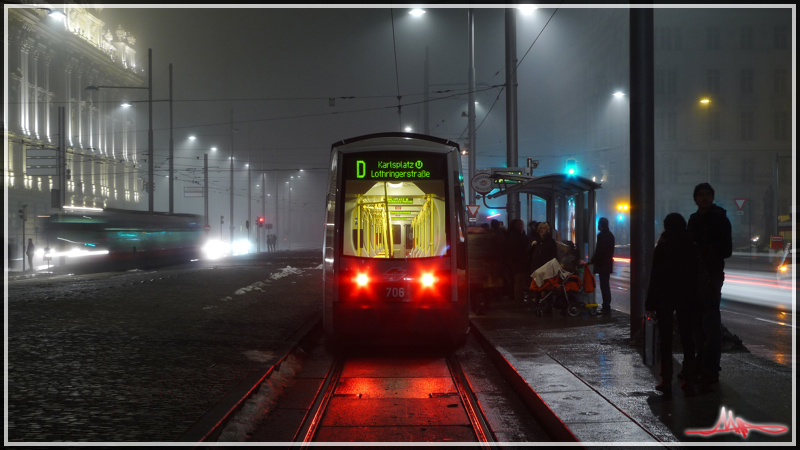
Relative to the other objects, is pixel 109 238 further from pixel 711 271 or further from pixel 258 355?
pixel 711 271

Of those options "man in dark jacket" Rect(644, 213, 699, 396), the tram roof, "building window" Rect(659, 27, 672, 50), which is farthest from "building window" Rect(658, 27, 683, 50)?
"man in dark jacket" Rect(644, 213, 699, 396)

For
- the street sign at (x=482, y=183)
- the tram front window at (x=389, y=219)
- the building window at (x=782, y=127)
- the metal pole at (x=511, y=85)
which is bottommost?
the tram front window at (x=389, y=219)

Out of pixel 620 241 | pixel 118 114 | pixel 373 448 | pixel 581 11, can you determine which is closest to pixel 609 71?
pixel 581 11

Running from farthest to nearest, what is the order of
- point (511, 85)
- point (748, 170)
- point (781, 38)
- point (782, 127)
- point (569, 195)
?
point (782, 127), point (748, 170), point (781, 38), point (511, 85), point (569, 195)

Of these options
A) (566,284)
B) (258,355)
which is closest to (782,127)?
(566,284)

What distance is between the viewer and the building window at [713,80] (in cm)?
6266

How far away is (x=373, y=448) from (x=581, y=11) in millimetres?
74101

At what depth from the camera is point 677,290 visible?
6855 mm

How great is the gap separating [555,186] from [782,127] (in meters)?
52.9

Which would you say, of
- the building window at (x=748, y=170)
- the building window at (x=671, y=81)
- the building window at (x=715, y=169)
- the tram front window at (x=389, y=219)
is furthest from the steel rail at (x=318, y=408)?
the building window at (x=671, y=81)

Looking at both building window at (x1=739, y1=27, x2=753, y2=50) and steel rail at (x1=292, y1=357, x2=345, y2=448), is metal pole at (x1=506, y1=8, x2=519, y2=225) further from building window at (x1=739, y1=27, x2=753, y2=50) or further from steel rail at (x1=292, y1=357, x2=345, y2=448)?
building window at (x1=739, y1=27, x2=753, y2=50)

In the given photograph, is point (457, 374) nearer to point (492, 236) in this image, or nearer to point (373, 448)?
point (373, 448)

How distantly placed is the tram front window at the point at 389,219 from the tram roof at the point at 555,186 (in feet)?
15.9

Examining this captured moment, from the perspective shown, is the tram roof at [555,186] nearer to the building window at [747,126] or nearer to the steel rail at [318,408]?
the steel rail at [318,408]
